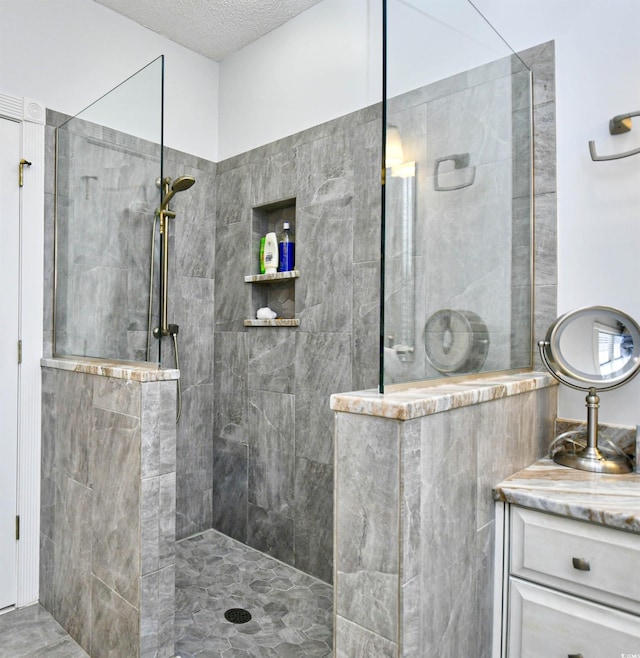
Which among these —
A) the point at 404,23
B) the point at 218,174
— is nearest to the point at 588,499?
the point at 404,23

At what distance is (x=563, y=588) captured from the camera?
120 centimetres

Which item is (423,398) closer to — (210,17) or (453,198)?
(453,198)

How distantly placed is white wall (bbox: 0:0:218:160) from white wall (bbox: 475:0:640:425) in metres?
1.80

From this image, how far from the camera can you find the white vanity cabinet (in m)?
1.10

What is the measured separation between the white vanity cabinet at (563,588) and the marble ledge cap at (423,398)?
32 centimetres

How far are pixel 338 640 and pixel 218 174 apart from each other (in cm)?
254

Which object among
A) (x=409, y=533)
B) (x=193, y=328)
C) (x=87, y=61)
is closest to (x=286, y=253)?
(x=193, y=328)

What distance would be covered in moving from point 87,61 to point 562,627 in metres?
2.88

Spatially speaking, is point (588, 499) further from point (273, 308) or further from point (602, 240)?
point (273, 308)

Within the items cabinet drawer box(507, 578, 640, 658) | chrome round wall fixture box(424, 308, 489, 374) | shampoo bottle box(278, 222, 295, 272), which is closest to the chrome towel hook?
chrome round wall fixture box(424, 308, 489, 374)

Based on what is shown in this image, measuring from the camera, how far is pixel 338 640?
1.08 m

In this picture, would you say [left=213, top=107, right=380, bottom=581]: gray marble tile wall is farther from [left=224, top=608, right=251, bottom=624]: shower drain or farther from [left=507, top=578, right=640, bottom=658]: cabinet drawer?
[left=507, top=578, right=640, bottom=658]: cabinet drawer

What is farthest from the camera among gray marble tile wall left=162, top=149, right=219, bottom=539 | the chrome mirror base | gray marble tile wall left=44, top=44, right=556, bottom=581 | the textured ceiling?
gray marble tile wall left=162, top=149, right=219, bottom=539

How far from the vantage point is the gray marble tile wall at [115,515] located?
1.56m
